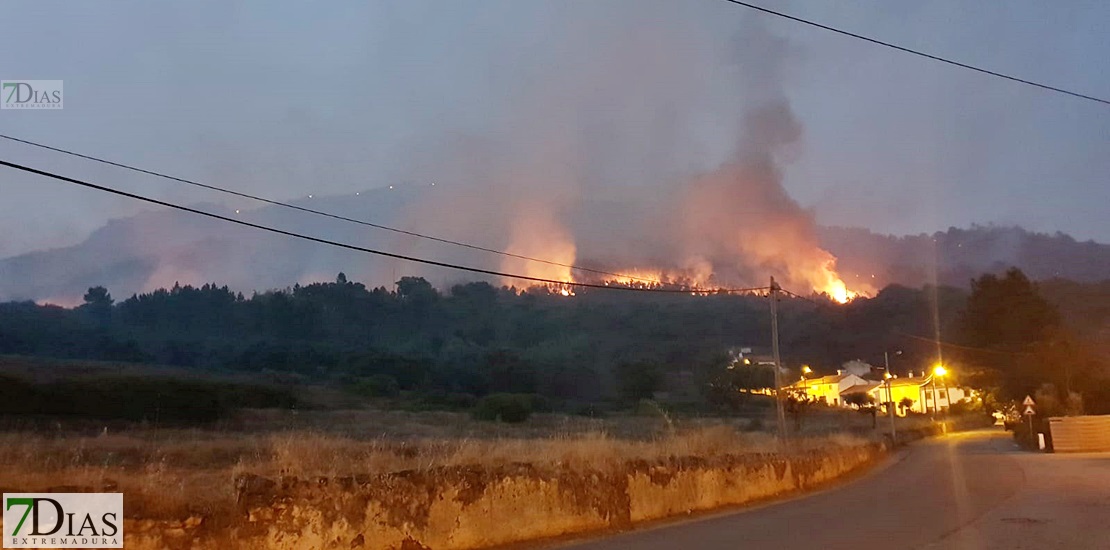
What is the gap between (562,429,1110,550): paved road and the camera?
11.9m

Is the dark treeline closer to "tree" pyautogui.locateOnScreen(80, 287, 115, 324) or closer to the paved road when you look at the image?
"tree" pyautogui.locateOnScreen(80, 287, 115, 324)

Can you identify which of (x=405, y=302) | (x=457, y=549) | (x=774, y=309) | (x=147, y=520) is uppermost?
(x=405, y=302)

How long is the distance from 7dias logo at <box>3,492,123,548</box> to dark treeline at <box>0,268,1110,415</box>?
152 ft

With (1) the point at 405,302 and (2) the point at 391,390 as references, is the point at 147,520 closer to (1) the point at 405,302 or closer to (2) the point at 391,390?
(2) the point at 391,390

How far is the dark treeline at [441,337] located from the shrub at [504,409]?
5886mm

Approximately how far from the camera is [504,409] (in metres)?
48.3

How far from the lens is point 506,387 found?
66.9m

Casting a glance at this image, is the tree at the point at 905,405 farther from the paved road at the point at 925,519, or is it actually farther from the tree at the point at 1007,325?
the paved road at the point at 925,519

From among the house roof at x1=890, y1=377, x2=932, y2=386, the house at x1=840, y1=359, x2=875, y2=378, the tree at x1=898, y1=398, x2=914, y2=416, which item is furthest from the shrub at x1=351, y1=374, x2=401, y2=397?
the house at x1=840, y1=359, x2=875, y2=378

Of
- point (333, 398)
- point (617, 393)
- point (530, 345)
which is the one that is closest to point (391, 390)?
point (333, 398)

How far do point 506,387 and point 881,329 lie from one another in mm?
58493

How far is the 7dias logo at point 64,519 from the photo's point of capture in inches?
340

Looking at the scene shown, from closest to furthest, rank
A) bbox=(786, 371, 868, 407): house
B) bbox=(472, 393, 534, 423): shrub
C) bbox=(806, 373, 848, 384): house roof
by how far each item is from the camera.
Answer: bbox=(472, 393, 534, 423): shrub
bbox=(786, 371, 868, 407): house
bbox=(806, 373, 848, 384): house roof

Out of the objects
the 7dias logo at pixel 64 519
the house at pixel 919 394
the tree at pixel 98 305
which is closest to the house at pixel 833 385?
the house at pixel 919 394
